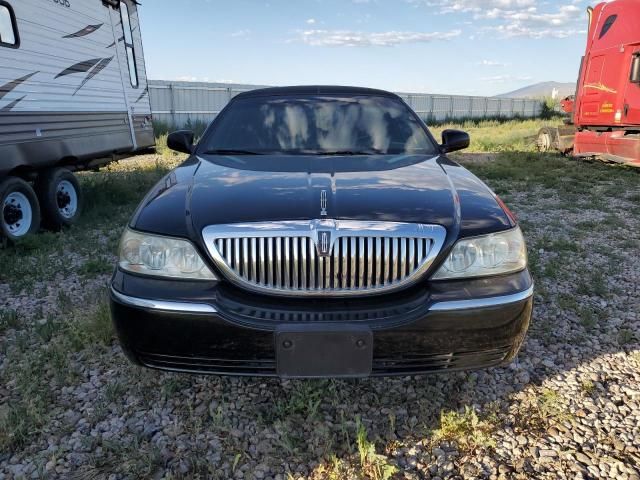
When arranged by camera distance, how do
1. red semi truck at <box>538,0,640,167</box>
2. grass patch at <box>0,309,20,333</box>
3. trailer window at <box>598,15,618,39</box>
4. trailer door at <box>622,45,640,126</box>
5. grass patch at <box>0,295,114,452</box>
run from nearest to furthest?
1. grass patch at <box>0,295,114,452</box>
2. grass patch at <box>0,309,20,333</box>
3. trailer door at <box>622,45,640,126</box>
4. red semi truck at <box>538,0,640,167</box>
5. trailer window at <box>598,15,618,39</box>

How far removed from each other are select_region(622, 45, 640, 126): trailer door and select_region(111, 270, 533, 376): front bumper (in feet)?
29.8

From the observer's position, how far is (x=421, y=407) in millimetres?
2369

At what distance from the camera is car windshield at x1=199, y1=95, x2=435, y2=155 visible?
3207 millimetres

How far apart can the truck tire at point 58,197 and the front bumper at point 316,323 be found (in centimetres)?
446

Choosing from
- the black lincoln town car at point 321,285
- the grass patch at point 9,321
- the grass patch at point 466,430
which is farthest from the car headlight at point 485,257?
the grass patch at point 9,321

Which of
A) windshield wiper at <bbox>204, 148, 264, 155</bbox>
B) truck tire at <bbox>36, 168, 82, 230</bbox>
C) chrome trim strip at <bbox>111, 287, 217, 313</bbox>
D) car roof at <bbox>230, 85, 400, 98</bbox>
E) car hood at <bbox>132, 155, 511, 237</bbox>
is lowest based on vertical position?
truck tire at <bbox>36, 168, 82, 230</bbox>

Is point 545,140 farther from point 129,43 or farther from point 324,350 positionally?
point 324,350

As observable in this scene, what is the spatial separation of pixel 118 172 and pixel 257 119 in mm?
7909

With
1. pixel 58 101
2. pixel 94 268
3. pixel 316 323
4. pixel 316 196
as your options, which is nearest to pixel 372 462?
pixel 316 323

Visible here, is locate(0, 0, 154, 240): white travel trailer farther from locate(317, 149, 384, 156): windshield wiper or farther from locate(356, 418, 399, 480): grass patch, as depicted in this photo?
locate(356, 418, 399, 480): grass patch

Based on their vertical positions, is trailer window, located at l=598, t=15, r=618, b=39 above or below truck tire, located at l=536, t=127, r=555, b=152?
above

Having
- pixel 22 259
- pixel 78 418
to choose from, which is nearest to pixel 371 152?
pixel 78 418

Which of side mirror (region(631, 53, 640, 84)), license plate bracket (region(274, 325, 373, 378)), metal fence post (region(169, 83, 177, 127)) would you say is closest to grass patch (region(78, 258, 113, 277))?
license plate bracket (region(274, 325, 373, 378))

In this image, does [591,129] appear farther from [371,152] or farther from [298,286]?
[298,286]
